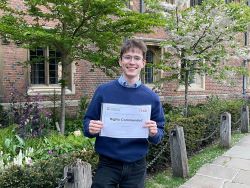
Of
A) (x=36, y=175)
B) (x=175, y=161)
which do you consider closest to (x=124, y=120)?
(x=36, y=175)

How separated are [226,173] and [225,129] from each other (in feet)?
7.08

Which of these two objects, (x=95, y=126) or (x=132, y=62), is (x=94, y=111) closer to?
(x=95, y=126)

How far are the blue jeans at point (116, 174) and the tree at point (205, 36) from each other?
673 centimetres

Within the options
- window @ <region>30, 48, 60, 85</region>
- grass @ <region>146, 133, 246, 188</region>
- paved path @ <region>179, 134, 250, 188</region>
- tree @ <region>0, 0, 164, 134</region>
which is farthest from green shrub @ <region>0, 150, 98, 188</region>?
window @ <region>30, 48, 60, 85</region>

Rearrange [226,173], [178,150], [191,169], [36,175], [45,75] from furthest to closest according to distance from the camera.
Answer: [45,75] → [191,169] → [226,173] → [178,150] → [36,175]

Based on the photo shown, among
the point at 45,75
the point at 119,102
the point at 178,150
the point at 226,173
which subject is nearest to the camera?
the point at 119,102

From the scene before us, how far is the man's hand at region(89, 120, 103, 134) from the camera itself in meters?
2.91

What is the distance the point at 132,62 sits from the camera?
2977mm

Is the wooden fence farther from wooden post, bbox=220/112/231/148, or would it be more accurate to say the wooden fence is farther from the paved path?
the paved path

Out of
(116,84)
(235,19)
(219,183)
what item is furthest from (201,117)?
(116,84)

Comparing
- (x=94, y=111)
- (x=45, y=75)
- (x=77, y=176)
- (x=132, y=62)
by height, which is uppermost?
(x=45, y=75)

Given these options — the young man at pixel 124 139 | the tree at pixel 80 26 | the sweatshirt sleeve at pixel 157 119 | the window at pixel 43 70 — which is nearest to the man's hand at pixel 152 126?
the young man at pixel 124 139

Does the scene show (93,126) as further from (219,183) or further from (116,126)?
(219,183)

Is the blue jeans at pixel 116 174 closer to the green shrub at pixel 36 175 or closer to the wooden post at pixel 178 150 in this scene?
the green shrub at pixel 36 175
